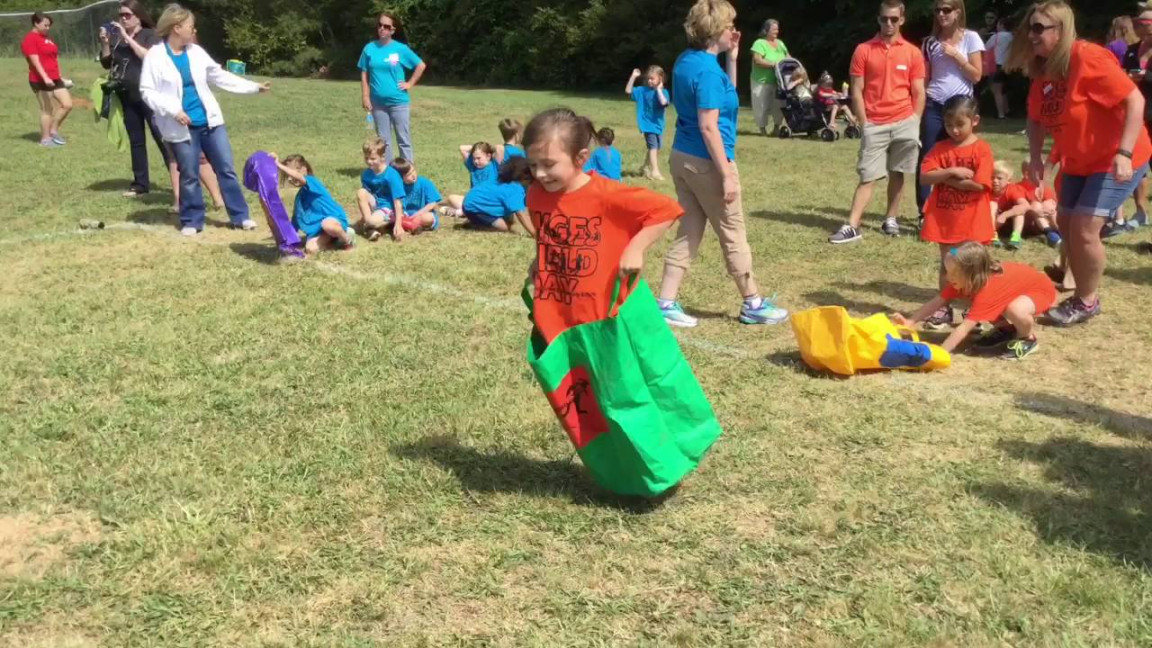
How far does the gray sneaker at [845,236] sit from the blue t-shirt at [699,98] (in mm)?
3092

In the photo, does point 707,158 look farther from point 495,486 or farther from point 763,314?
point 495,486

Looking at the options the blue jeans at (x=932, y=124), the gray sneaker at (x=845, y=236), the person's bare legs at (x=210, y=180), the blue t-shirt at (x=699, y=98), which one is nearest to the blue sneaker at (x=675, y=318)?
the blue t-shirt at (x=699, y=98)

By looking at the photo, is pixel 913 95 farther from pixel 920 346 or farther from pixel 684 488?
pixel 684 488

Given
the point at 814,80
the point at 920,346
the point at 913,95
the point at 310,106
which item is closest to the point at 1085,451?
the point at 920,346

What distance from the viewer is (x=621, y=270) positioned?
141 inches

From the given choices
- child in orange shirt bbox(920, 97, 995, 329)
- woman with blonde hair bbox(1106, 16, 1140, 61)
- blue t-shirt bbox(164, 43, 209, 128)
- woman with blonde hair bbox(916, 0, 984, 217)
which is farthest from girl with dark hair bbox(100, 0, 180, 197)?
woman with blonde hair bbox(1106, 16, 1140, 61)

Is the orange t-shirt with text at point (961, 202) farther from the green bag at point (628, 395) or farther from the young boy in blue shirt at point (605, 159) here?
the young boy in blue shirt at point (605, 159)

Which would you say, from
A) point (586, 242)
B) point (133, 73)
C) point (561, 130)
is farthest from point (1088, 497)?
point (133, 73)

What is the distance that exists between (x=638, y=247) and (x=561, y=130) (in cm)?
52

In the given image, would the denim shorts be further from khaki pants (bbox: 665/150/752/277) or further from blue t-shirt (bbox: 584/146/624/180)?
blue t-shirt (bbox: 584/146/624/180)

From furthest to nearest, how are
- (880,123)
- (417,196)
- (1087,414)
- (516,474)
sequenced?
(417,196)
(880,123)
(1087,414)
(516,474)

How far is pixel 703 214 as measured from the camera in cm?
631

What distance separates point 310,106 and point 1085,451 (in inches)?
816

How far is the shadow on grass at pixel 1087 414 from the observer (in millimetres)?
4680
